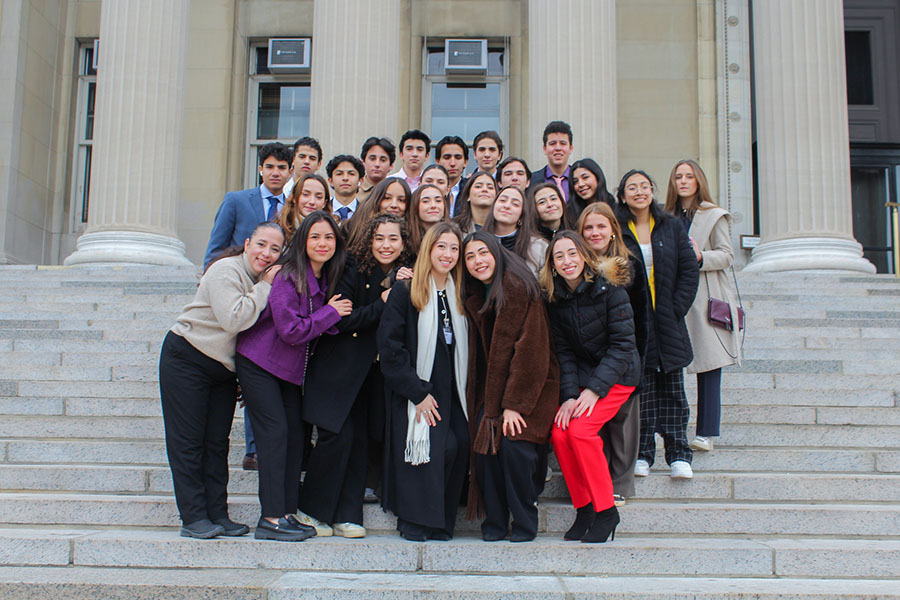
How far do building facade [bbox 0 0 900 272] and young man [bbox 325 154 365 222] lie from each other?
492cm

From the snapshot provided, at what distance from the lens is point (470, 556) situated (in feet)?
14.5

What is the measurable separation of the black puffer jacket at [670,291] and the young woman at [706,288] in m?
0.17

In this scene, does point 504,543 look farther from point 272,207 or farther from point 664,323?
point 272,207

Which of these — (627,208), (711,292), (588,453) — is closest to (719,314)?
(711,292)

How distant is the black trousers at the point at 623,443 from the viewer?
4.88m

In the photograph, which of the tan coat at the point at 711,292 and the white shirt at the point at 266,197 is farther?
the white shirt at the point at 266,197

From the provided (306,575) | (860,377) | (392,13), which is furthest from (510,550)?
(392,13)

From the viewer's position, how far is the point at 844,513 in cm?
487

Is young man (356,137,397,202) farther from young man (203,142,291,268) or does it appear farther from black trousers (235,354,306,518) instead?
black trousers (235,354,306,518)

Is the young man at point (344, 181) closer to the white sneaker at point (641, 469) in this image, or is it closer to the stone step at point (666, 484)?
the stone step at point (666, 484)

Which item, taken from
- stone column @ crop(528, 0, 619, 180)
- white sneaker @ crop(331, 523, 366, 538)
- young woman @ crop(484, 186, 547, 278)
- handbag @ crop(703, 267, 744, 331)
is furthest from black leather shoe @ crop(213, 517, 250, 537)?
stone column @ crop(528, 0, 619, 180)

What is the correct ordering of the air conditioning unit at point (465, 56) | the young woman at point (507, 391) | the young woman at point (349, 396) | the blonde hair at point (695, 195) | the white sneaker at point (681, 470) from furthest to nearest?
the air conditioning unit at point (465, 56) → the blonde hair at point (695, 195) → the white sneaker at point (681, 470) → the young woman at point (349, 396) → the young woman at point (507, 391)

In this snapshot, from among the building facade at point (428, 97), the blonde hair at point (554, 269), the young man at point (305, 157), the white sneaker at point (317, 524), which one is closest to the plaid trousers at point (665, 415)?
the blonde hair at point (554, 269)

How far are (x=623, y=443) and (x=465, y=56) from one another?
12.2m
